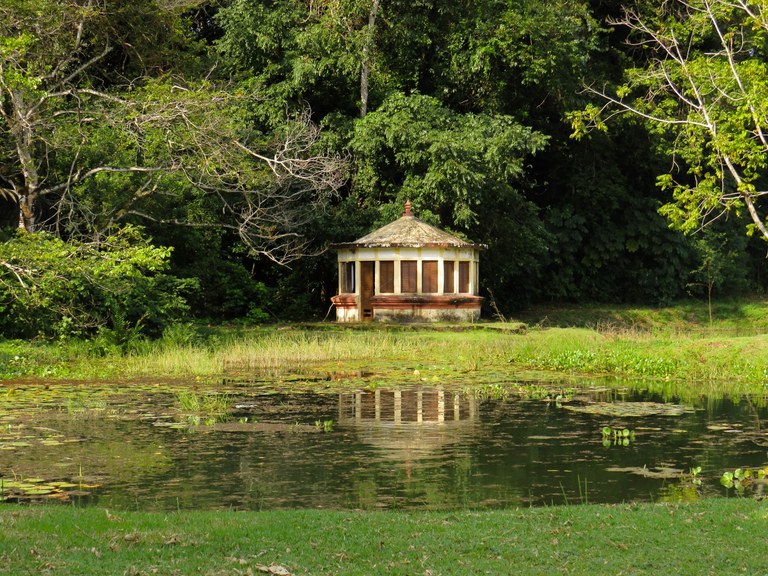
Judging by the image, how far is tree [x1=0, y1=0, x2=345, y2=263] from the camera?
28297 mm

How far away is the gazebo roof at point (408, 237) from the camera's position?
114 ft

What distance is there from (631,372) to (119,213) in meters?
14.3

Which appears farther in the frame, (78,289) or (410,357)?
(410,357)

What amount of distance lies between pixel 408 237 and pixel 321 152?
5.03m

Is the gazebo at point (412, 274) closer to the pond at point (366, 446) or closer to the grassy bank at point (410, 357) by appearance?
the grassy bank at point (410, 357)

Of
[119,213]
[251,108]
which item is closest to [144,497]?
[119,213]

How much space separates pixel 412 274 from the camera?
116 feet

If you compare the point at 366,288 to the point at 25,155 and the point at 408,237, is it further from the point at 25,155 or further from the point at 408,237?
the point at 25,155

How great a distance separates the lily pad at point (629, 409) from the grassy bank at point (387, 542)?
7.77 metres

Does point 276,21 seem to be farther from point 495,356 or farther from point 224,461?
point 224,461

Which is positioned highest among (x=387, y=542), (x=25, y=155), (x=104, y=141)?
(x=104, y=141)

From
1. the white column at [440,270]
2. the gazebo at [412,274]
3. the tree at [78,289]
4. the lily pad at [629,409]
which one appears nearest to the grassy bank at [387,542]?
the lily pad at [629,409]

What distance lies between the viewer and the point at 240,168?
31.4 m

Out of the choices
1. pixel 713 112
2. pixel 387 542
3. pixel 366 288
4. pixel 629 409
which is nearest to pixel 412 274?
pixel 366 288
